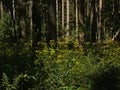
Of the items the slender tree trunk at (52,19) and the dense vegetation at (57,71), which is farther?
the slender tree trunk at (52,19)

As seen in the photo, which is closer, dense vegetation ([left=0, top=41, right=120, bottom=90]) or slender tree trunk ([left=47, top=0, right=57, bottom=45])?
dense vegetation ([left=0, top=41, right=120, bottom=90])

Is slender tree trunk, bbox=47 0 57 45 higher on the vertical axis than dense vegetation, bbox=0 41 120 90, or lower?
A: higher

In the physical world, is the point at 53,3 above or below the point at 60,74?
above

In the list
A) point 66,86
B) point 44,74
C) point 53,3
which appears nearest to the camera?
point 66,86

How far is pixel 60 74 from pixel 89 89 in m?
0.70

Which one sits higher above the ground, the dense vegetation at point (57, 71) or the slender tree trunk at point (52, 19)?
the slender tree trunk at point (52, 19)

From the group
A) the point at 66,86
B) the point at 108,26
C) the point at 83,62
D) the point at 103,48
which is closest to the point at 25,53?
the point at 83,62

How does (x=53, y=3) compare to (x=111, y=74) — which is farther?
(x=53, y=3)

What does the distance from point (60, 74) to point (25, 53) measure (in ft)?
6.15

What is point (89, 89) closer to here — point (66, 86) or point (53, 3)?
point (66, 86)

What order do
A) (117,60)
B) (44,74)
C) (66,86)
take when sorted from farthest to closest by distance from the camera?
(117,60) < (44,74) < (66,86)

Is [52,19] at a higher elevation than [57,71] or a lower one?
higher

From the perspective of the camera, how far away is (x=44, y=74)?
24.5 ft

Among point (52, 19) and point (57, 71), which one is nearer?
point (57, 71)
